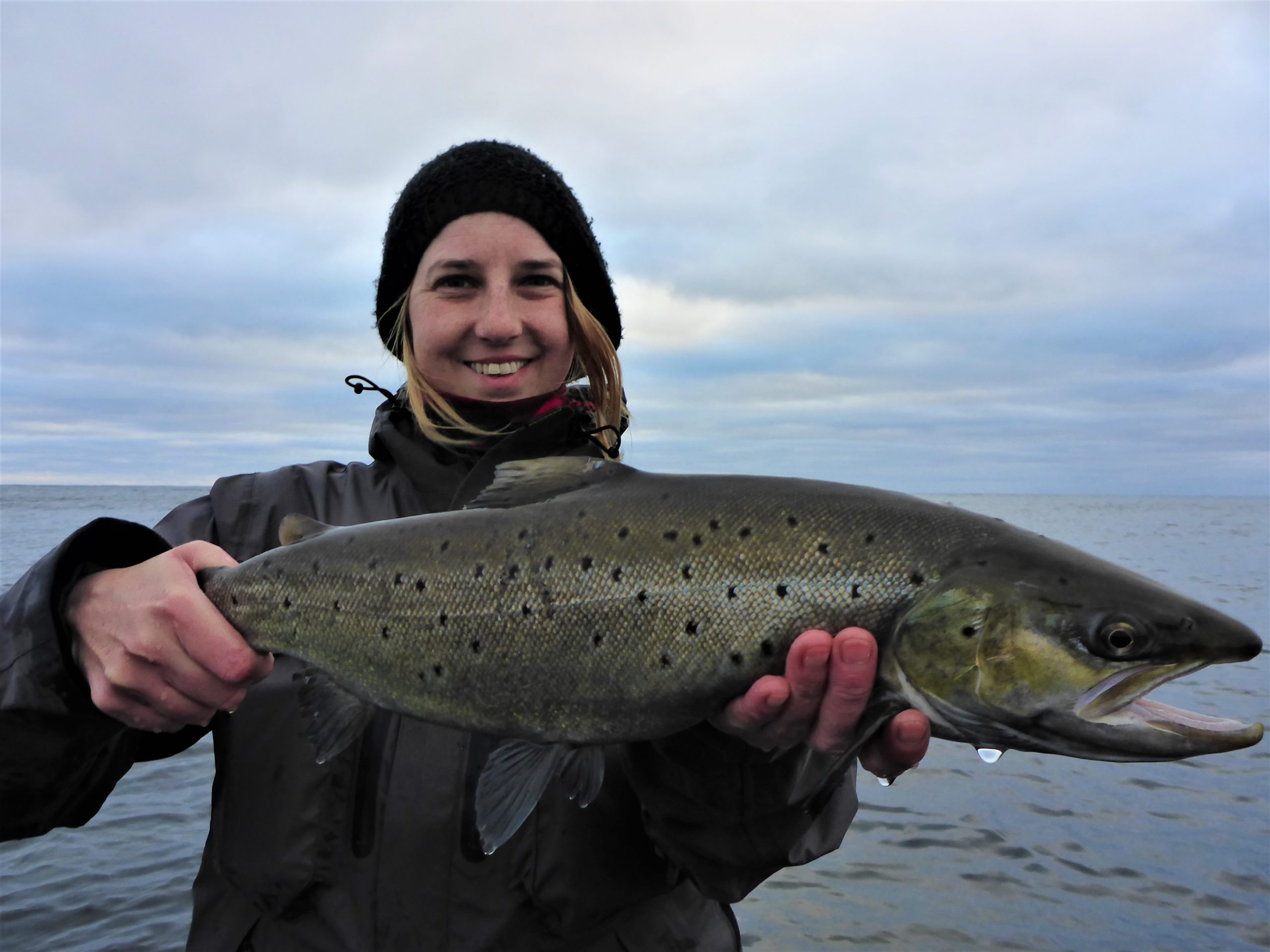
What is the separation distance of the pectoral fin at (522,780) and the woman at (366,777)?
24 centimetres

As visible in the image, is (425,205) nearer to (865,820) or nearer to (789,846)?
(789,846)

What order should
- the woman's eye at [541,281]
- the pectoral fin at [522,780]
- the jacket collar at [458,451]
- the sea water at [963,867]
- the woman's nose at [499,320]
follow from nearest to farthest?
1. the pectoral fin at [522,780]
2. the jacket collar at [458,451]
3. the woman's nose at [499,320]
4. the woman's eye at [541,281]
5. the sea water at [963,867]

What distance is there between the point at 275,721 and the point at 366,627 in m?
Result: 0.53

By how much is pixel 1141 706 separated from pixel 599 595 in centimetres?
146

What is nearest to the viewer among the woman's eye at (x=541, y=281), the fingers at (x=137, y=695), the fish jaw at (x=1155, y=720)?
the fish jaw at (x=1155, y=720)

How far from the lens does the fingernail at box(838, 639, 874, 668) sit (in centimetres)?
223

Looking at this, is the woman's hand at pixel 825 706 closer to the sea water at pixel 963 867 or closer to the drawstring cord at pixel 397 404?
the drawstring cord at pixel 397 404

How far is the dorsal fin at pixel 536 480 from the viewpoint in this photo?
2.74 m

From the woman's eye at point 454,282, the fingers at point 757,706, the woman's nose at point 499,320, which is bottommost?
the fingers at point 757,706

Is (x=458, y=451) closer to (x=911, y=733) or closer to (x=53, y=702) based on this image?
(x=53, y=702)

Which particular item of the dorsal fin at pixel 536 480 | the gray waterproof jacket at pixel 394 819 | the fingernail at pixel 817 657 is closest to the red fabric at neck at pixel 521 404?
the dorsal fin at pixel 536 480

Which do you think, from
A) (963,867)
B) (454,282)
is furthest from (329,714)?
(963,867)

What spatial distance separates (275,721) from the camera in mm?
2830

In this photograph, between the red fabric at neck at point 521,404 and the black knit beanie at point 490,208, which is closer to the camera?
the red fabric at neck at point 521,404
